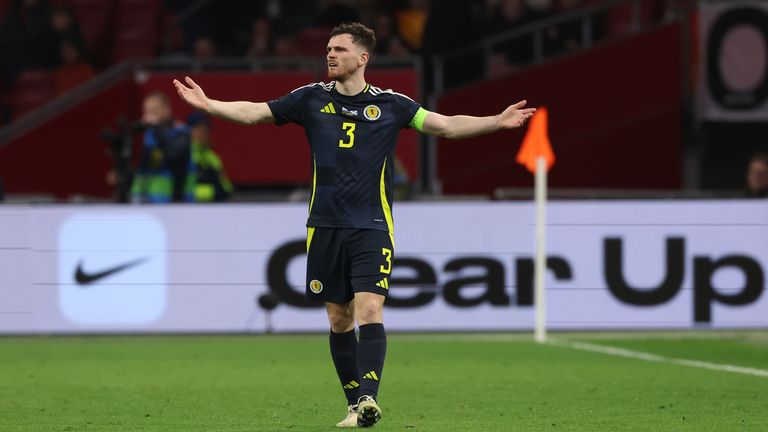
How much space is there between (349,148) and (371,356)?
1.04m

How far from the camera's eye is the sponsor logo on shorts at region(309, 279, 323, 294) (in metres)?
8.57

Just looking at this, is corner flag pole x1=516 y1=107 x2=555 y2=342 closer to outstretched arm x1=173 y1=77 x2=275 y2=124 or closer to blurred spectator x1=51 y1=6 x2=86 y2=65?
outstretched arm x1=173 y1=77 x2=275 y2=124

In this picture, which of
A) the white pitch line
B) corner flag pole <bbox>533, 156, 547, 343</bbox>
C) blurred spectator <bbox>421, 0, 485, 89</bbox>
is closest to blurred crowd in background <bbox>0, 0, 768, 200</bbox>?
blurred spectator <bbox>421, 0, 485, 89</bbox>

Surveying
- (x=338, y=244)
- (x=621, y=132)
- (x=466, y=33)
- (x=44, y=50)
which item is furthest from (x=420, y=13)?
(x=338, y=244)

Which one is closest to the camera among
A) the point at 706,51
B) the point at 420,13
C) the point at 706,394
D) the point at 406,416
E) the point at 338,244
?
the point at 338,244

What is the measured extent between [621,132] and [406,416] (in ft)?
38.4

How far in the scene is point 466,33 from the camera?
20.4 m

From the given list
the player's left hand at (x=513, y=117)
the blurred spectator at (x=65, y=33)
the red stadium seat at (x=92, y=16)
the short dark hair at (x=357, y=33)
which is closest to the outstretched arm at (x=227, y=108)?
the short dark hair at (x=357, y=33)

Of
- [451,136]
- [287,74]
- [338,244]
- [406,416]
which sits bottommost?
[406,416]

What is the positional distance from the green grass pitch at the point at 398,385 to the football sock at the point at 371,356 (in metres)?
0.29

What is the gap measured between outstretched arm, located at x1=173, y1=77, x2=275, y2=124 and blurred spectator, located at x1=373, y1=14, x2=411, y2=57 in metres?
11.7

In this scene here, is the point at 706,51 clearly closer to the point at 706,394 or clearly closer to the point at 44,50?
the point at 44,50

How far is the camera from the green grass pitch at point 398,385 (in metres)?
8.95

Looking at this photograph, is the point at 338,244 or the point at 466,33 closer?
the point at 338,244
